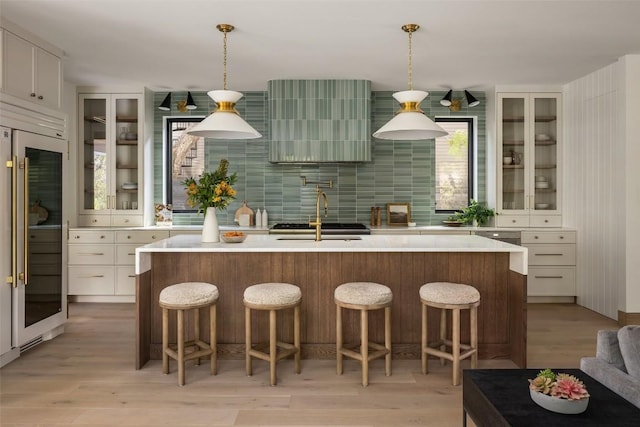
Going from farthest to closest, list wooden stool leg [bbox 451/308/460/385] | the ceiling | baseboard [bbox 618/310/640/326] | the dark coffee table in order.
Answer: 1. baseboard [bbox 618/310/640/326]
2. the ceiling
3. wooden stool leg [bbox 451/308/460/385]
4. the dark coffee table

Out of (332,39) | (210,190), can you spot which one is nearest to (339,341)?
(210,190)

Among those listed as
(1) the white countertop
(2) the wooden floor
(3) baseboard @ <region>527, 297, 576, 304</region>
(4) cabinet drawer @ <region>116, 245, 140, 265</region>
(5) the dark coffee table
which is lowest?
(2) the wooden floor

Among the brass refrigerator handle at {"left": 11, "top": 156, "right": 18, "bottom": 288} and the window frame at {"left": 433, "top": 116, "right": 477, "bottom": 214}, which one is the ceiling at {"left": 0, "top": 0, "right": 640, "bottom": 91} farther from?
the brass refrigerator handle at {"left": 11, "top": 156, "right": 18, "bottom": 288}

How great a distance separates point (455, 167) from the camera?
607 centimetres

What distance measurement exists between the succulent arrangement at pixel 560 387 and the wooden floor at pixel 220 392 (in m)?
0.93

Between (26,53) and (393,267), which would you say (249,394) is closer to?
(393,267)

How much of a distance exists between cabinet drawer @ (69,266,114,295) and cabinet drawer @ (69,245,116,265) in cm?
7

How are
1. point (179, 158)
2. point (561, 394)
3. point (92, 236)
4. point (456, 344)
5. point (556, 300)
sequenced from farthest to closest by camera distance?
point (179, 158)
point (556, 300)
point (92, 236)
point (456, 344)
point (561, 394)

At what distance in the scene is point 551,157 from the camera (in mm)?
5664

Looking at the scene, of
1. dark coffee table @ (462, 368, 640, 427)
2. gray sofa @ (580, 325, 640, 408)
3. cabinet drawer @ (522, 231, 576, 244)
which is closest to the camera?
dark coffee table @ (462, 368, 640, 427)

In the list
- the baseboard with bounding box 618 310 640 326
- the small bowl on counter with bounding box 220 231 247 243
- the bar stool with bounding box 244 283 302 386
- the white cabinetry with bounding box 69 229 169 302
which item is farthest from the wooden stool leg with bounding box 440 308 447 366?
the white cabinetry with bounding box 69 229 169 302

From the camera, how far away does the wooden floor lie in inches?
102

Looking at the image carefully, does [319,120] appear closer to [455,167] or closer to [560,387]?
[455,167]

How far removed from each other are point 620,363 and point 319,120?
412cm
